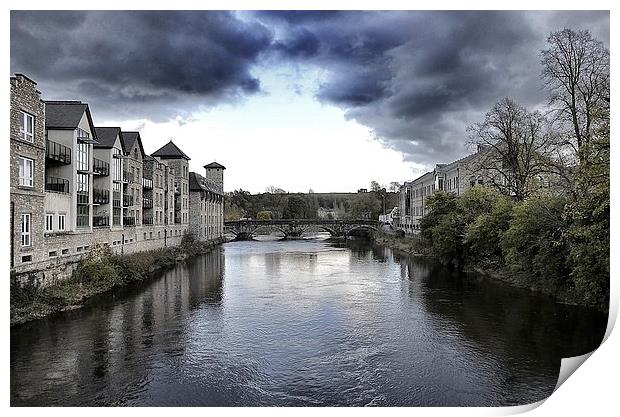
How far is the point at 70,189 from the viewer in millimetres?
17984

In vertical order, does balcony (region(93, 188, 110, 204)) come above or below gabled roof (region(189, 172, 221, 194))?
below

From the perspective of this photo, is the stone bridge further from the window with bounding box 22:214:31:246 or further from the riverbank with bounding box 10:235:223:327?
the window with bounding box 22:214:31:246

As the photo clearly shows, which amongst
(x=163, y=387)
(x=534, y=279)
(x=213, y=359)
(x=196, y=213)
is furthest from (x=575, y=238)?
(x=196, y=213)

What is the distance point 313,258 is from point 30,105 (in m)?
22.4

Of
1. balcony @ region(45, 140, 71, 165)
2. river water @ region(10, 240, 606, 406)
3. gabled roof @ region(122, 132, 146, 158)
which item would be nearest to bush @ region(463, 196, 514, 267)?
river water @ region(10, 240, 606, 406)

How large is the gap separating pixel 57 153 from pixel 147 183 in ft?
43.1

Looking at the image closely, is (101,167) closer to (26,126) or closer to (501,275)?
(26,126)

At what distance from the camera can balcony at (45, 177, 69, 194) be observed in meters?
17.2

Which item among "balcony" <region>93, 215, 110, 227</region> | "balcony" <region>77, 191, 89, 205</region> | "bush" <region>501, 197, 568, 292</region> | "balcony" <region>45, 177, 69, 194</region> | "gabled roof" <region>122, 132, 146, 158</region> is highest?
"gabled roof" <region>122, 132, 146, 158</region>

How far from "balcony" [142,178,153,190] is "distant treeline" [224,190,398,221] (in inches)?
1635

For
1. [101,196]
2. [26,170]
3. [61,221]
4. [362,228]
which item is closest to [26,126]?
[26,170]

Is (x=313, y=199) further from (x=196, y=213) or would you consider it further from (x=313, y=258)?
(x=313, y=258)

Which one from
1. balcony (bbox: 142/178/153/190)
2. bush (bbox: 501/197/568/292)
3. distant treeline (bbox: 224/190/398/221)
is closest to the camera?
bush (bbox: 501/197/568/292)
